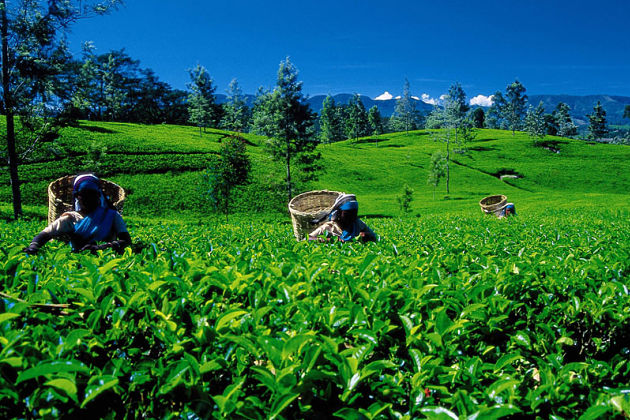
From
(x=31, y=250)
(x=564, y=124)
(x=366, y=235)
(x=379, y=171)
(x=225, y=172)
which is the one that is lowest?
(x=366, y=235)

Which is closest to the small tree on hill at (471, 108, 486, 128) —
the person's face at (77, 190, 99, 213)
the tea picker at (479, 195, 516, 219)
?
the tea picker at (479, 195, 516, 219)

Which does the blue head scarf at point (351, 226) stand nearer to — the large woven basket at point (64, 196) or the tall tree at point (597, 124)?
the large woven basket at point (64, 196)

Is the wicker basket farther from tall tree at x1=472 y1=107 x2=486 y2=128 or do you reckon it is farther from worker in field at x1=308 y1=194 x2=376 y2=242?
tall tree at x1=472 y1=107 x2=486 y2=128

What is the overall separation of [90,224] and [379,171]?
1706 inches

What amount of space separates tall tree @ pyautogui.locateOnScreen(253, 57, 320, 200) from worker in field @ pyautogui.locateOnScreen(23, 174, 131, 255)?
17.8 m

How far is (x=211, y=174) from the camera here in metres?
19.5

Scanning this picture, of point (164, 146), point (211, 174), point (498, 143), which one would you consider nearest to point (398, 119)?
point (498, 143)

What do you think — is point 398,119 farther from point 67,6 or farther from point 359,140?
point 67,6

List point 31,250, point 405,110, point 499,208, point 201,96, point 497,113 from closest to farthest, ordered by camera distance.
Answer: point 31,250, point 499,208, point 201,96, point 405,110, point 497,113

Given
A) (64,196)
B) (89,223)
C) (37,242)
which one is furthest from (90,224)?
(64,196)

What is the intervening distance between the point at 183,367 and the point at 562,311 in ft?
A: 8.09

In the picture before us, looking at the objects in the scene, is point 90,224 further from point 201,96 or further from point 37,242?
point 201,96

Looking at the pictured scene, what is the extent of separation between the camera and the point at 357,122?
275ft

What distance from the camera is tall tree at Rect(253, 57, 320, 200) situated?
918 inches
